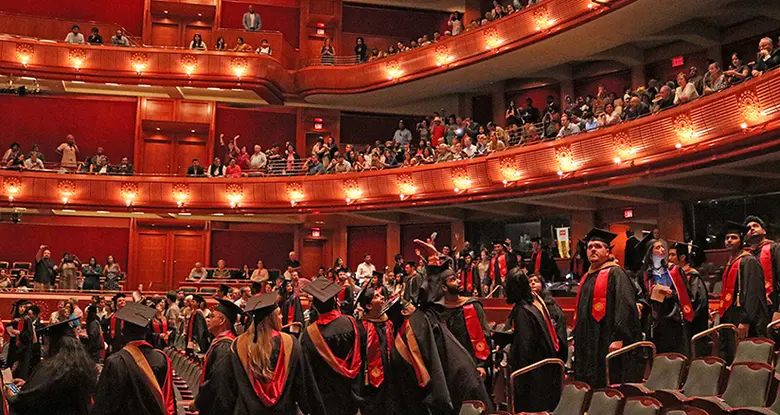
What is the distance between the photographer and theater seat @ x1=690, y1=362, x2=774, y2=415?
445 cm

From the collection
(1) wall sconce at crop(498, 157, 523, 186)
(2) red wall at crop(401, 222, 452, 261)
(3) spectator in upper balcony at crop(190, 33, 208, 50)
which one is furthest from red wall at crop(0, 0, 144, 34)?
(1) wall sconce at crop(498, 157, 523, 186)

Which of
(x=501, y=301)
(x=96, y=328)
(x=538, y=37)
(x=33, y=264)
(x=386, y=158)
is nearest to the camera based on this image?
(x=96, y=328)

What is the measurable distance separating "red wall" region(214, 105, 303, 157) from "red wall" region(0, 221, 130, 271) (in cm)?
437

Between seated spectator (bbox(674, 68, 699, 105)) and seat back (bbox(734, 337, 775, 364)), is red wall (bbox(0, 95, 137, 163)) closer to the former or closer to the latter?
seated spectator (bbox(674, 68, 699, 105))

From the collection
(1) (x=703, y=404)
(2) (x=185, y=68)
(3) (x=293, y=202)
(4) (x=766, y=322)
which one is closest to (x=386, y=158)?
(3) (x=293, y=202)

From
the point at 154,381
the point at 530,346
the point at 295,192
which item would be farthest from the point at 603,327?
the point at 295,192

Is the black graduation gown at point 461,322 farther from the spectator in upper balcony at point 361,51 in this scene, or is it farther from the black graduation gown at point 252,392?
the spectator in upper balcony at point 361,51

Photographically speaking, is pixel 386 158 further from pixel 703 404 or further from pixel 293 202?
pixel 703 404

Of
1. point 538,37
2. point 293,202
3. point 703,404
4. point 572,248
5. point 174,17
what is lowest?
point 703,404

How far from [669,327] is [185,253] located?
18540 millimetres

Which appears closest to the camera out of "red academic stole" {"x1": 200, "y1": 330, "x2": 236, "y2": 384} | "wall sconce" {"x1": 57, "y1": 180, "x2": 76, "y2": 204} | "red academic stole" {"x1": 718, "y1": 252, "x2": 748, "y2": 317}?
"red academic stole" {"x1": 200, "y1": 330, "x2": 236, "y2": 384}

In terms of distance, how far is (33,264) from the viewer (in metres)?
21.9


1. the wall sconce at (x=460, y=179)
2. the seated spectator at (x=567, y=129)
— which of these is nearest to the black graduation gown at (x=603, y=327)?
the seated spectator at (x=567, y=129)

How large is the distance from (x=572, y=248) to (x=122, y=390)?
1488 cm
